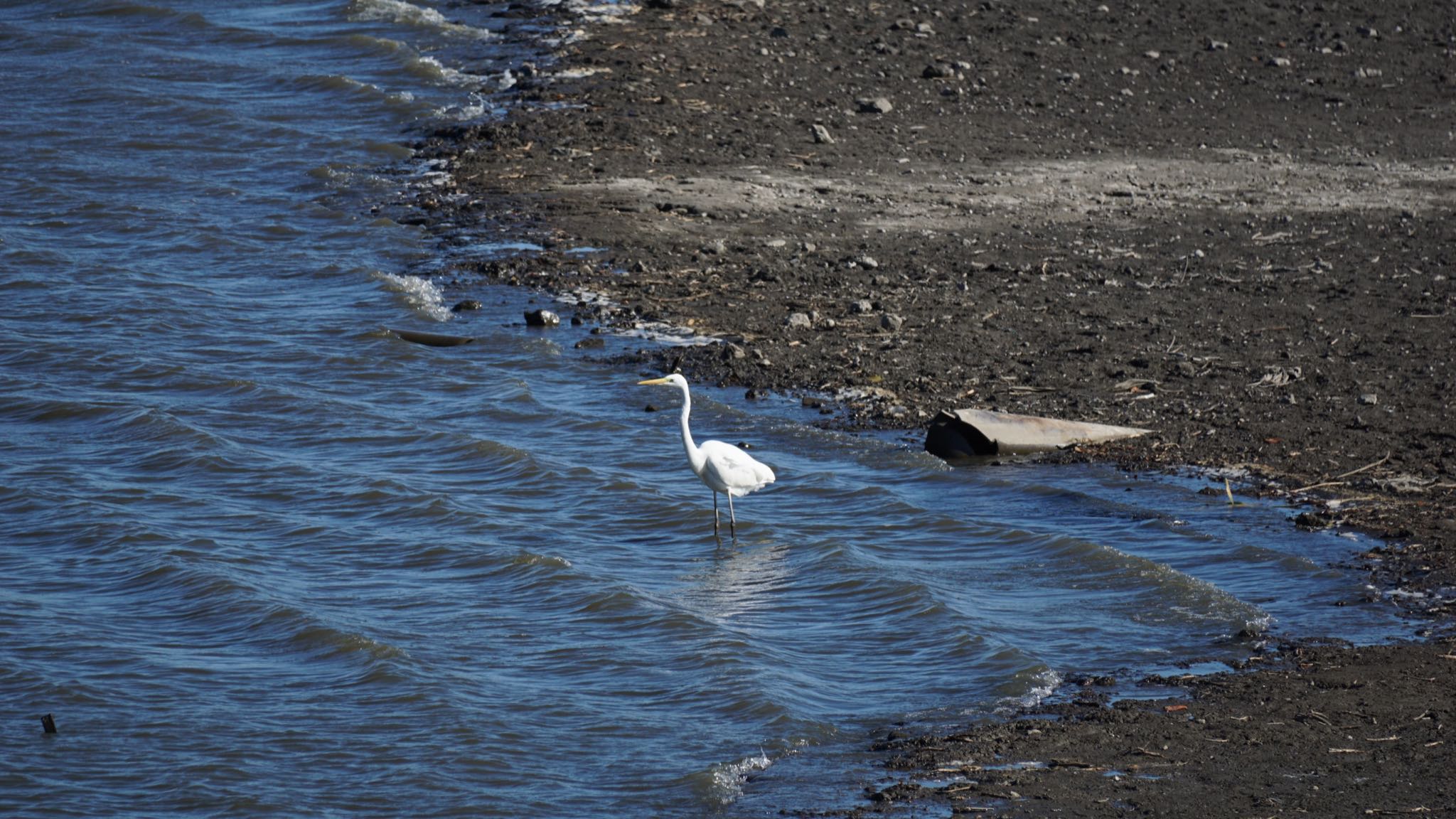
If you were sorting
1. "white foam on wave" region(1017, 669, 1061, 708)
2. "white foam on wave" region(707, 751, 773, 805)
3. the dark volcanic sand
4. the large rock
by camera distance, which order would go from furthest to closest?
1. the large rock
2. the dark volcanic sand
3. "white foam on wave" region(1017, 669, 1061, 708)
4. "white foam on wave" region(707, 751, 773, 805)

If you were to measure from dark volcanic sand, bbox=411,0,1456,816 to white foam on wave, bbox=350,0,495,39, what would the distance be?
2649 mm

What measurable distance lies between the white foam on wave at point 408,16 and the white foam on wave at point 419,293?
10.7m

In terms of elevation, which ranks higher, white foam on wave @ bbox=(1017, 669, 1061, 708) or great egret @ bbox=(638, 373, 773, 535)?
great egret @ bbox=(638, 373, 773, 535)

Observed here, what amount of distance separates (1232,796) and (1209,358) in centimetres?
663

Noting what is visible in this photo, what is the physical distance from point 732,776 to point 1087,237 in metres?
10.0

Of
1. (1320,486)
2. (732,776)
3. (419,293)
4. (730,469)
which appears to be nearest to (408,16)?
(419,293)

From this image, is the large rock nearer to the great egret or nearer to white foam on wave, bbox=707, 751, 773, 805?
the great egret

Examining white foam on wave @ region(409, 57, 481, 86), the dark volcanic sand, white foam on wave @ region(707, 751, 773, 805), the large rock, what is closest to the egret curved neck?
the dark volcanic sand

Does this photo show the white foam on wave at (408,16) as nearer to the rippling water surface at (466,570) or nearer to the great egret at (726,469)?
the rippling water surface at (466,570)

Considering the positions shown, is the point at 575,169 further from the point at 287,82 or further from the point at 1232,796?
the point at 1232,796

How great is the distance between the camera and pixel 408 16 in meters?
27.3

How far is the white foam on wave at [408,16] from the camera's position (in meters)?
26.4

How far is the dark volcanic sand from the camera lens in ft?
30.5

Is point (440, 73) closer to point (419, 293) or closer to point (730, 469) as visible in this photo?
point (419, 293)
